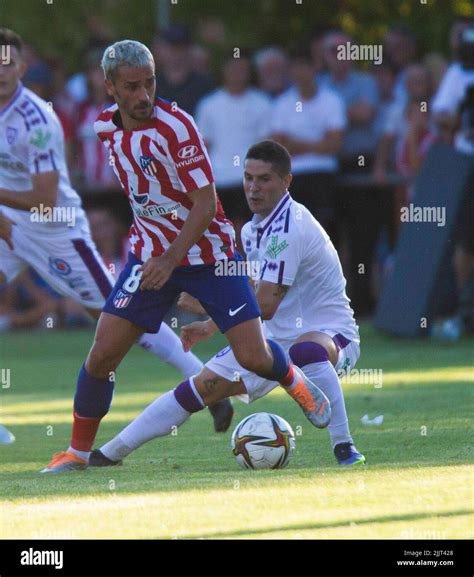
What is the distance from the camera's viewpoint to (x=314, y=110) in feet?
52.5

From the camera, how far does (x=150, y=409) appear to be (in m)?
7.94

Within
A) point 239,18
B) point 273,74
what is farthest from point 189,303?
point 239,18

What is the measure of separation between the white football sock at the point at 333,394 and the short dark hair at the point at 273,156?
1.13 metres

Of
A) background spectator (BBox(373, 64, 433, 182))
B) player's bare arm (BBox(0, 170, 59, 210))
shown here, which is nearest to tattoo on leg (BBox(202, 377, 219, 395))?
player's bare arm (BBox(0, 170, 59, 210))

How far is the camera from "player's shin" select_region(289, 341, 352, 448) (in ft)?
26.1

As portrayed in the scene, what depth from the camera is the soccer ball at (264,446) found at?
7.75 m

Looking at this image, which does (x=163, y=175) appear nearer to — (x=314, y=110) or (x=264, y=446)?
Result: (x=264, y=446)

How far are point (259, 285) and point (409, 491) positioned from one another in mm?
1711

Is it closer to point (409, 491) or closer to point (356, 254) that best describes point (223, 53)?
point (356, 254)

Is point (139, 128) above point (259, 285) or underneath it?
above

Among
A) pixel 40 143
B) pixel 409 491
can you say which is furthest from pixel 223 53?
pixel 409 491

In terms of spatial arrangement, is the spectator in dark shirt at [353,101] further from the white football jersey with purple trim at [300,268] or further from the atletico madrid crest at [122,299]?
the atletico madrid crest at [122,299]

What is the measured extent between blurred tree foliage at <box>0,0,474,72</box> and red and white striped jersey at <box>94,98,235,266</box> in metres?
13.0
